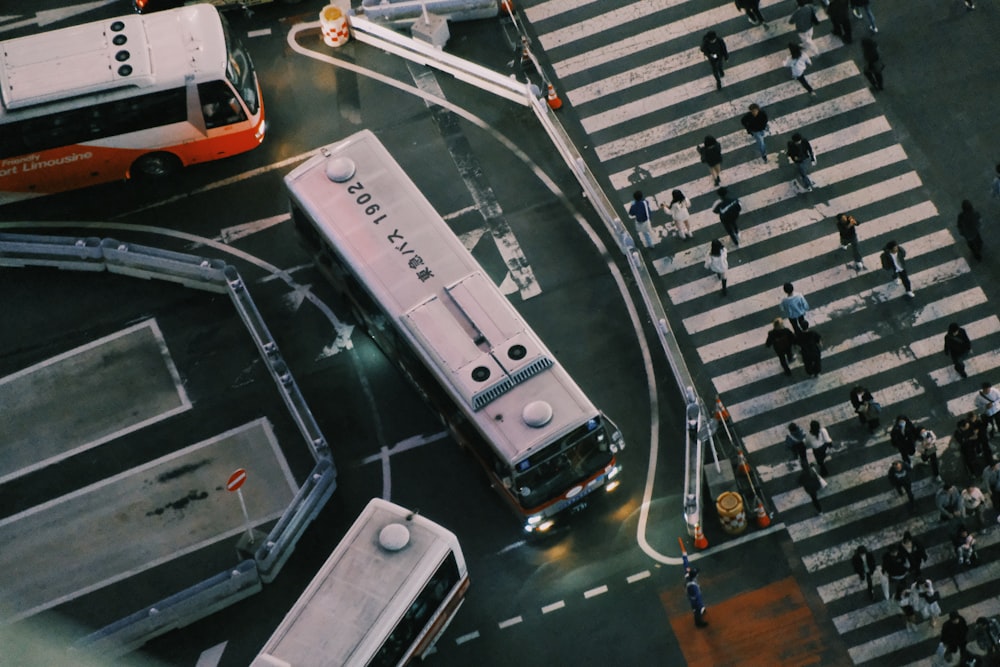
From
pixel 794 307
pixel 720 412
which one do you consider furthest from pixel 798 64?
pixel 720 412

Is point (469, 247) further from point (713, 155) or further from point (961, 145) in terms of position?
point (961, 145)

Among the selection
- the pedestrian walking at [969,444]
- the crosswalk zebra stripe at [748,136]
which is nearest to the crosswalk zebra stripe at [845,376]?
the pedestrian walking at [969,444]

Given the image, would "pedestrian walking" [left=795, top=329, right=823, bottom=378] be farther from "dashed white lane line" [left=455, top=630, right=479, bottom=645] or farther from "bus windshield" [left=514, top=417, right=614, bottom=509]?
"dashed white lane line" [left=455, top=630, right=479, bottom=645]

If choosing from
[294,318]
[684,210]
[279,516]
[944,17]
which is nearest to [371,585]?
[279,516]

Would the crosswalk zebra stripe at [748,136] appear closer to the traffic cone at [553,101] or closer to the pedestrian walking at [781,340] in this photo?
the traffic cone at [553,101]

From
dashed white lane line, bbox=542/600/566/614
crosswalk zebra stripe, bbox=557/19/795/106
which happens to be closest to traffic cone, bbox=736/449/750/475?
dashed white lane line, bbox=542/600/566/614

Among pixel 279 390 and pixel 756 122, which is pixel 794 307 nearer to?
pixel 756 122
